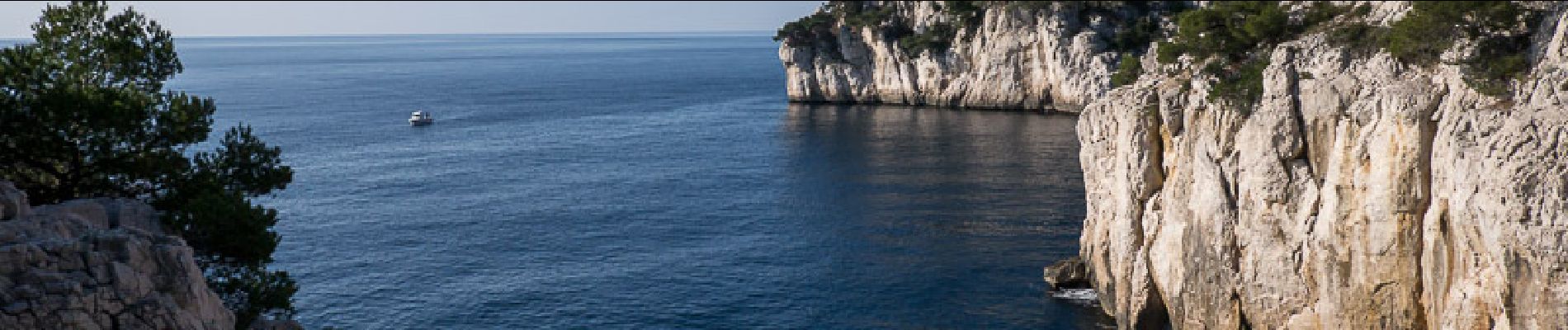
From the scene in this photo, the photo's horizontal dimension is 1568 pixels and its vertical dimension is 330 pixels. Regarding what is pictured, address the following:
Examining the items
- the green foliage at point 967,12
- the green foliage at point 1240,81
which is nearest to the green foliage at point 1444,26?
the green foliage at point 1240,81

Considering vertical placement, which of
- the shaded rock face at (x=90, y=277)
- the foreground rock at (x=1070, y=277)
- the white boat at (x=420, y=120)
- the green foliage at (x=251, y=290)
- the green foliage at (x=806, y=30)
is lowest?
the foreground rock at (x=1070, y=277)

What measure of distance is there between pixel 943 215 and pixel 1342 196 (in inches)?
1554

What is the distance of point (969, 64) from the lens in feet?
477

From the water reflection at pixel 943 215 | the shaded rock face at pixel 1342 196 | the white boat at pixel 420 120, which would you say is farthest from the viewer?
the white boat at pixel 420 120

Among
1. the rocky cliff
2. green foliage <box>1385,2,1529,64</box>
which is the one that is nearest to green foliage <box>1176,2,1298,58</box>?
the rocky cliff

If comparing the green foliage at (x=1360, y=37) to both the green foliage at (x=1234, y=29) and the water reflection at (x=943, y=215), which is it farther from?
the water reflection at (x=943, y=215)

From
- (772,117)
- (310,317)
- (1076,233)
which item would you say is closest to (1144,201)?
(1076,233)

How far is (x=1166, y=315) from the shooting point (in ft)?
146

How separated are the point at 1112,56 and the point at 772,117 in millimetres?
44882

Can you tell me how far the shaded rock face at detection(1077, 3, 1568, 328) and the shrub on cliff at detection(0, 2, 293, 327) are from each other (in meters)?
31.2

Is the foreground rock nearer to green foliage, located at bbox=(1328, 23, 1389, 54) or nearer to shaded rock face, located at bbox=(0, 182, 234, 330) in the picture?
green foliage, located at bbox=(1328, 23, 1389, 54)

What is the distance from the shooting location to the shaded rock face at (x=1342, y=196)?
26.7m

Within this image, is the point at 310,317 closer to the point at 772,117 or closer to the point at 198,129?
the point at 198,129

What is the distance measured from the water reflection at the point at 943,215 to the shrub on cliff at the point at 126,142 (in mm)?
27356
